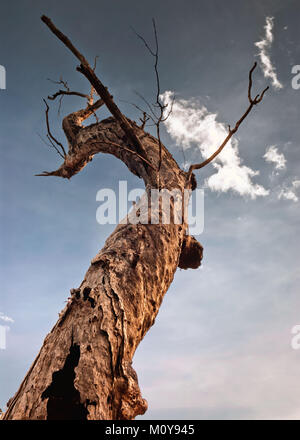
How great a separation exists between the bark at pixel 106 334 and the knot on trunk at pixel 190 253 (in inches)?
17.0

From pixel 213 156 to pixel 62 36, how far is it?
5.85 ft

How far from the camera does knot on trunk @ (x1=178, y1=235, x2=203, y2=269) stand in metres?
2.54

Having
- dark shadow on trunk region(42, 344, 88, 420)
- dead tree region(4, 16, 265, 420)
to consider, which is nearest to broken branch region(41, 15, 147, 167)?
dead tree region(4, 16, 265, 420)

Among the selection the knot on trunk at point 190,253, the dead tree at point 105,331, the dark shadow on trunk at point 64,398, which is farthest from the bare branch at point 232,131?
the dark shadow on trunk at point 64,398

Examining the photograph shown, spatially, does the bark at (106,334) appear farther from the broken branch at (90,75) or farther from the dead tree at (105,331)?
the broken branch at (90,75)

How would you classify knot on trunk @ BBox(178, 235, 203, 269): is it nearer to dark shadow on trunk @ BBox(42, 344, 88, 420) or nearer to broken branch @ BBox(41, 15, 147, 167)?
broken branch @ BBox(41, 15, 147, 167)

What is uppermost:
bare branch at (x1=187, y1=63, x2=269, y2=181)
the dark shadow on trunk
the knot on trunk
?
bare branch at (x1=187, y1=63, x2=269, y2=181)

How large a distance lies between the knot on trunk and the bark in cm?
43

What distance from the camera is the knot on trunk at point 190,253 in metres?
2.54

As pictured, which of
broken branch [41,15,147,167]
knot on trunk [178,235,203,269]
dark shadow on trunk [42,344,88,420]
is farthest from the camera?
knot on trunk [178,235,203,269]

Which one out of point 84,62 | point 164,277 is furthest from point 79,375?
point 84,62

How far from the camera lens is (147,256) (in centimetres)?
171

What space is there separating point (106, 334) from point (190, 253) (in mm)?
1664
